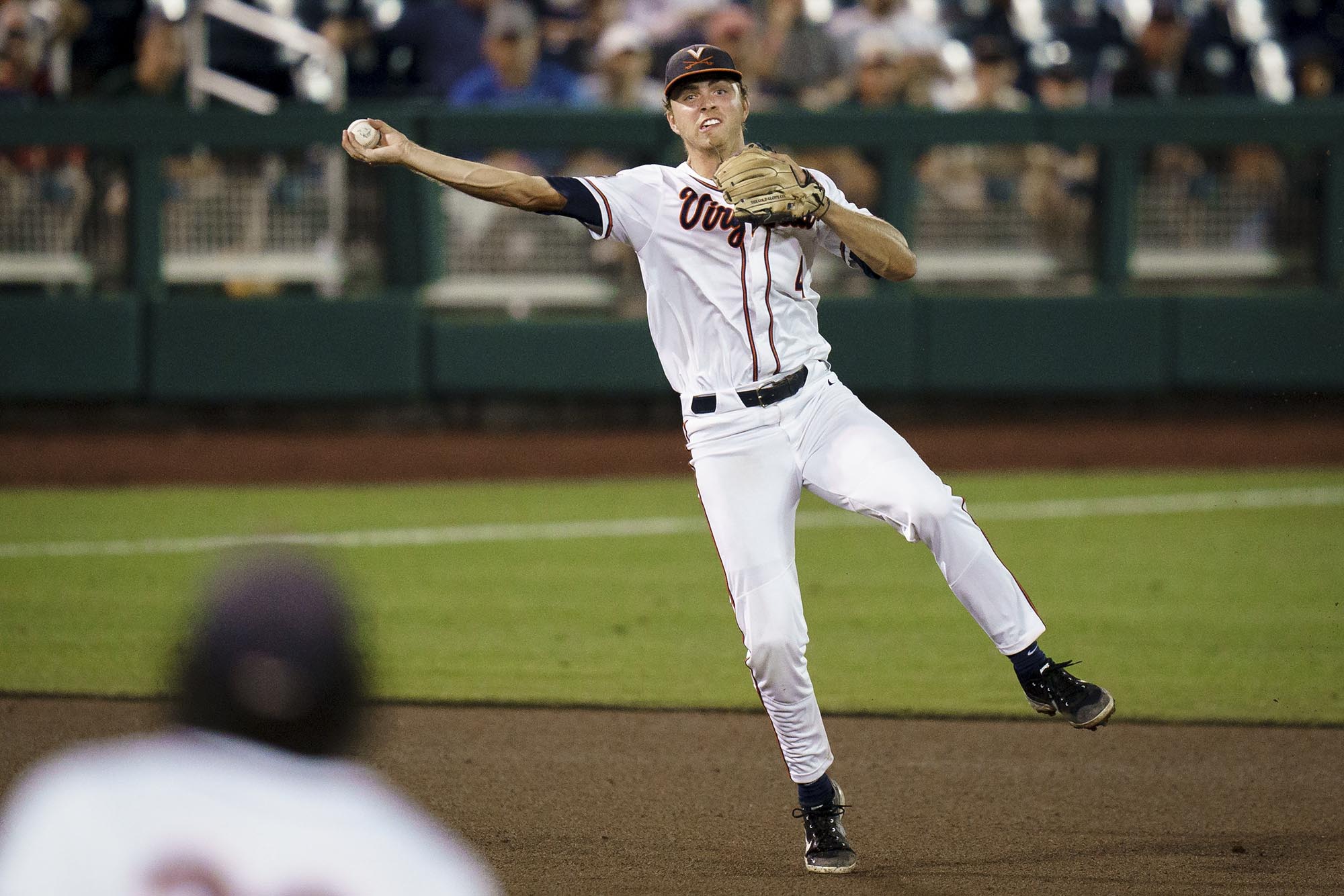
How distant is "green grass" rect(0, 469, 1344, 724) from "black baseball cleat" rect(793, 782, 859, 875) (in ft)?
4.63

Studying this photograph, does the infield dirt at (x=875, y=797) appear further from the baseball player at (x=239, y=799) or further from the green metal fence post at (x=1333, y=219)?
the green metal fence post at (x=1333, y=219)

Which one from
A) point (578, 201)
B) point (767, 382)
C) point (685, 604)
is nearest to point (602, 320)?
point (685, 604)

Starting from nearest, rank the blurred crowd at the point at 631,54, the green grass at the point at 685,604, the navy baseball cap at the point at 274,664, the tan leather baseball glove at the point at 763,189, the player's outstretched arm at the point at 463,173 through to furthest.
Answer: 1. the navy baseball cap at the point at 274,664
2. the tan leather baseball glove at the point at 763,189
3. the player's outstretched arm at the point at 463,173
4. the green grass at the point at 685,604
5. the blurred crowd at the point at 631,54

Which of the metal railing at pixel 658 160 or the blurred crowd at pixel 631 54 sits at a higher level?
the blurred crowd at pixel 631 54

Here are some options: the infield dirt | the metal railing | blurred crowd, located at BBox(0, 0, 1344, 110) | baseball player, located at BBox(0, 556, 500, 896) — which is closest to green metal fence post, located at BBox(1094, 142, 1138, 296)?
the metal railing

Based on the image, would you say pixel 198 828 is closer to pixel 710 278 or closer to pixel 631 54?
pixel 710 278

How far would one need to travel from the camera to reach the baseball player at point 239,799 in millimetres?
1732

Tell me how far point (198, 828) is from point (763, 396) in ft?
8.59

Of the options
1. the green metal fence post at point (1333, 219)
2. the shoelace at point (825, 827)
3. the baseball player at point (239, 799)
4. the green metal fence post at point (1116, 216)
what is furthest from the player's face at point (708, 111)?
the green metal fence post at point (1333, 219)

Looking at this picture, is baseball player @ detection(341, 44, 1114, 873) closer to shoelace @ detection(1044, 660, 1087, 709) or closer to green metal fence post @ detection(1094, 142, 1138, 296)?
shoelace @ detection(1044, 660, 1087, 709)

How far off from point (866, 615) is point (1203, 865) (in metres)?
3.16

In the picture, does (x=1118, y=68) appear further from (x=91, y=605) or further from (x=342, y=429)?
(x=91, y=605)

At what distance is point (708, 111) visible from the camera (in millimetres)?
4336

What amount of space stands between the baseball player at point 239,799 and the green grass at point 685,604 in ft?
9.74
